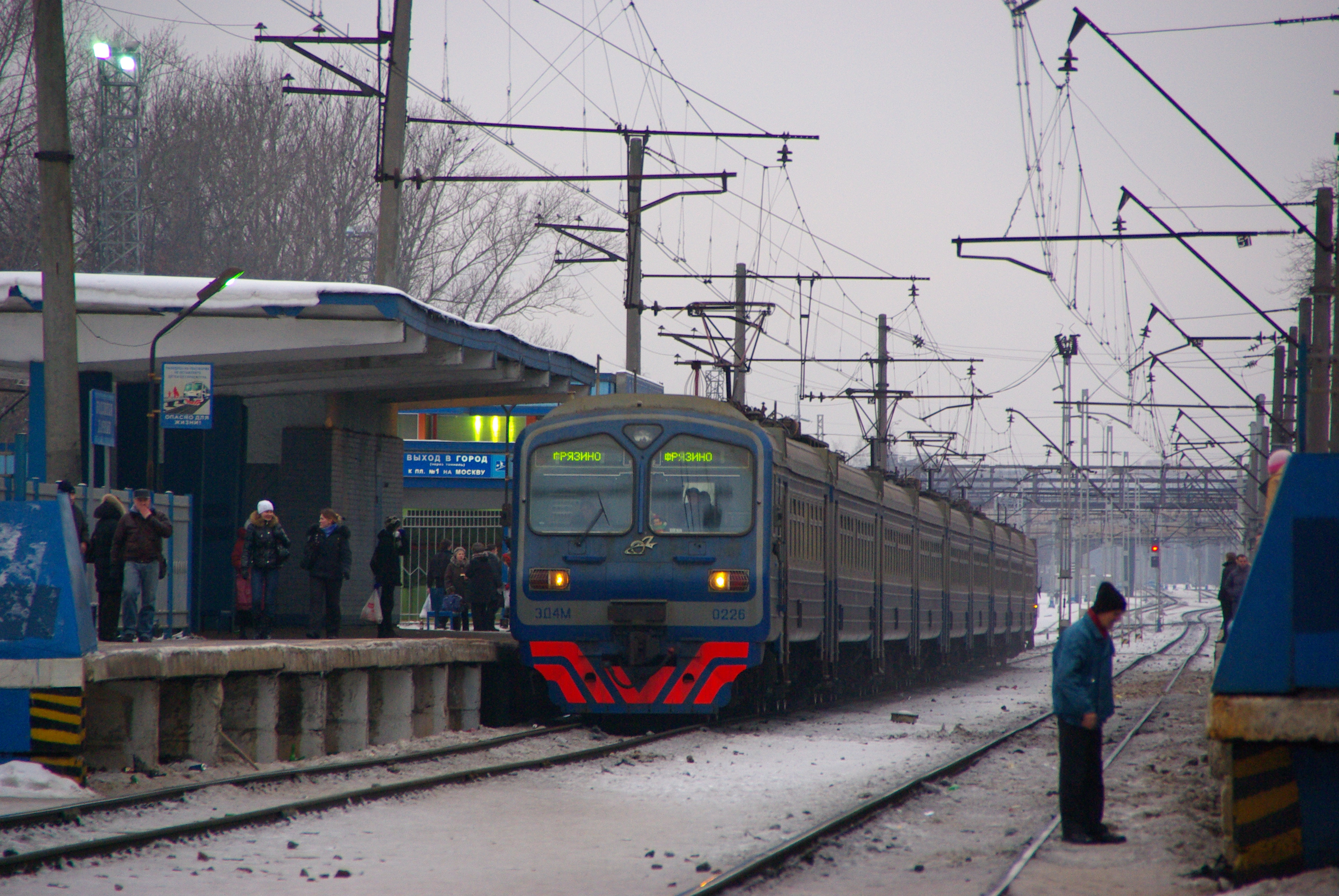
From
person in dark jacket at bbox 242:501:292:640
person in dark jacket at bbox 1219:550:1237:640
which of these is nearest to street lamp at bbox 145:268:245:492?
person in dark jacket at bbox 242:501:292:640

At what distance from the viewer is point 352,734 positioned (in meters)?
13.5

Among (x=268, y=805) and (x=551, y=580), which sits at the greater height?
(x=551, y=580)

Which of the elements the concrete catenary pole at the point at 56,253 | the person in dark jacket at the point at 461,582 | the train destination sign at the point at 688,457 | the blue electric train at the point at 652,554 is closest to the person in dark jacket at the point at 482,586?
the person in dark jacket at the point at 461,582

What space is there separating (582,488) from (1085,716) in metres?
7.10

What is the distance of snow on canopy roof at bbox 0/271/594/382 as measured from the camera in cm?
1589

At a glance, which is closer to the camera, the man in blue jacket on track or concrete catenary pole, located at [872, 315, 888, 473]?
the man in blue jacket on track

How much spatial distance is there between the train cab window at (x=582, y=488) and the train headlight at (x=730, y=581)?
35.6 inches

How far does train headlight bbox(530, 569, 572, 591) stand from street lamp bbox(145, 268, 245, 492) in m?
3.74

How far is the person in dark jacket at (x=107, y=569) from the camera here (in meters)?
14.0

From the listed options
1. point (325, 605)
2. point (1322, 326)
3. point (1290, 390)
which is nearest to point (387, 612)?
point (325, 605)

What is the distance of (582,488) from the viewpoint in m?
14.9

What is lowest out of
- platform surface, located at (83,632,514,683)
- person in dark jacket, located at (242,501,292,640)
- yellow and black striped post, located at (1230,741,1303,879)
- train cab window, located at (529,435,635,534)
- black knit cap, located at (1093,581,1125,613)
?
yellow and black striped post, located at (1230,741,1303,879)

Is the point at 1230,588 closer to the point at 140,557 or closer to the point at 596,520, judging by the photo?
the point at 596,520

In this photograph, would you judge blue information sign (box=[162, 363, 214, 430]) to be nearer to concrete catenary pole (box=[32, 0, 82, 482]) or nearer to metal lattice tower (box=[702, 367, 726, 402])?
concrete catenary pole (box=[32, 0, 82, 482])
